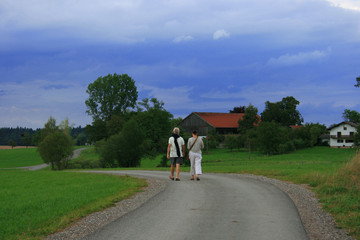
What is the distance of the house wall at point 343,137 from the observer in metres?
86.8

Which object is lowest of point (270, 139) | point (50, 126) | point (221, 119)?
point (270, 139)

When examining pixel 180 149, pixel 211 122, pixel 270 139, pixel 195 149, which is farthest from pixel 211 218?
pixel 211 122

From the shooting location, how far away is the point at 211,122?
92.6 meters

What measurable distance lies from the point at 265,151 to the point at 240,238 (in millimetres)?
58098

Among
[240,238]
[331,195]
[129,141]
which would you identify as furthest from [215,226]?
[129,141]

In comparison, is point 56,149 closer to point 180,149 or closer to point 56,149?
point 56,149

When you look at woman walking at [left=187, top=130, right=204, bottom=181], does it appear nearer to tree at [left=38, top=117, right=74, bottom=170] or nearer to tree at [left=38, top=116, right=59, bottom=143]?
tree at [left=38, top=117, right=74, bottom=170]

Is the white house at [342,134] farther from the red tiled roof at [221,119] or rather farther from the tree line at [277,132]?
the red tiled roof at [221,119]

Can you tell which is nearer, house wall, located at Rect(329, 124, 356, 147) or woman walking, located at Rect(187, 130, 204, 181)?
woman walking, located at Rect(187, 130, 204, 181)

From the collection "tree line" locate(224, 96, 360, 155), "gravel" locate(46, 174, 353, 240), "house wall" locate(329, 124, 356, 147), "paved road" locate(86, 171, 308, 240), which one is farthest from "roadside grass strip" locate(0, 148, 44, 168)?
"paved road" locate(86, 171, 308, 240)

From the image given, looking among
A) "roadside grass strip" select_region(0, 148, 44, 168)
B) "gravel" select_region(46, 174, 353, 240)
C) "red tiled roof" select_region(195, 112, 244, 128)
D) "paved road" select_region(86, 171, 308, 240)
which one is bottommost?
"roadside grass strip" select_region(0, 148, 44, 168)

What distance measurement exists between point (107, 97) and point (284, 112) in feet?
169

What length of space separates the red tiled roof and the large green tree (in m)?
22.5

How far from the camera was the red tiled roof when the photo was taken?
303 ft
